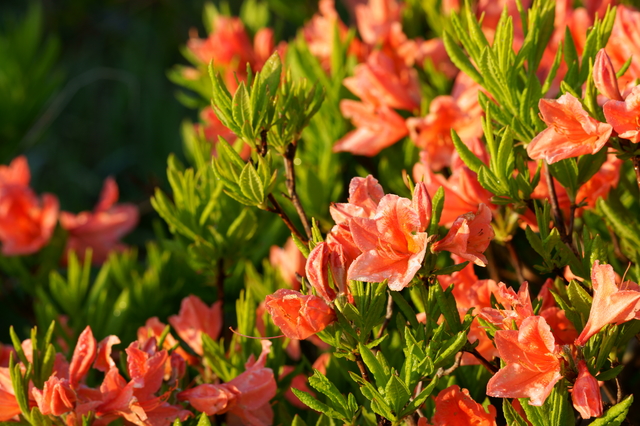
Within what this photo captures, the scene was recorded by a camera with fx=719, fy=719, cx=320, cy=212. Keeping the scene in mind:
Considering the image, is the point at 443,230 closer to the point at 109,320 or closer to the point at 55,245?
the point at 109,320

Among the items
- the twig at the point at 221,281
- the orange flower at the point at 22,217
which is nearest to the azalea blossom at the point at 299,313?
the twig at the point at 221,281

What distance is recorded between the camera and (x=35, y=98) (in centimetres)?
162

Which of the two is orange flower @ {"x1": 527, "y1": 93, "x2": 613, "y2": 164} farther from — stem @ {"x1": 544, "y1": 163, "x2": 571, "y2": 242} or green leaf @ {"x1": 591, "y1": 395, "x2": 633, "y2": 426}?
green leaf @ {"x1": 591, "y1": 395, "x2": 633, "y2": 426}

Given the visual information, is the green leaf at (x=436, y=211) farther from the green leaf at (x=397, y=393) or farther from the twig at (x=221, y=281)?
the twig at (x=221, y=281)

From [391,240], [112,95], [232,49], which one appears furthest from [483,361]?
[112,95]

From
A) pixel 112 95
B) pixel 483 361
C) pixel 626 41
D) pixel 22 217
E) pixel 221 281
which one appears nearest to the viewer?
pixel 483 361

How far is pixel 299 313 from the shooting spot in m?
0.55

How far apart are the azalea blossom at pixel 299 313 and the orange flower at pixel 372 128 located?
46 centimetres

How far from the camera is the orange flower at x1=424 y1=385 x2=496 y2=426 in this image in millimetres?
597

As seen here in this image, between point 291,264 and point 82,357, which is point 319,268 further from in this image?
point 291,264

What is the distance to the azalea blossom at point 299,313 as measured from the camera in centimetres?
54

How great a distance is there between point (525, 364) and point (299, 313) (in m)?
0.17

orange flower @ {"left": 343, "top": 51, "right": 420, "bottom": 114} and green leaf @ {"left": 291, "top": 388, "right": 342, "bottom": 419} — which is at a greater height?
orange flower @ {"left": 343, "top": 51, "right": 420, "bottom": 114}

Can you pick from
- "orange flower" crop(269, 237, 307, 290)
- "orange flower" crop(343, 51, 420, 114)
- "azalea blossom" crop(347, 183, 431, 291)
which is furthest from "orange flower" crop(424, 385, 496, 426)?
"orange flower" crop(343, 51, 420, 114)
